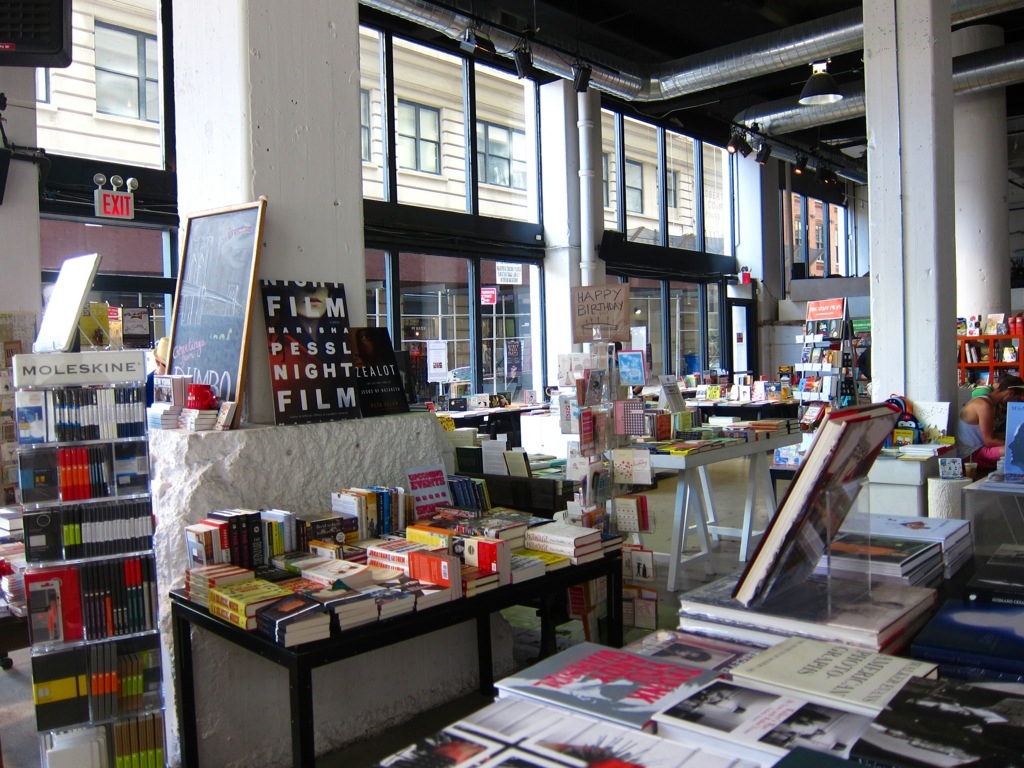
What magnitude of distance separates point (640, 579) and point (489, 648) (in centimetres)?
80

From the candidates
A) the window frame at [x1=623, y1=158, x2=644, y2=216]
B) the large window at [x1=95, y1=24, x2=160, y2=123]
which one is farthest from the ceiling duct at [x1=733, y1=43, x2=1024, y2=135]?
the large window at [x1=95, y1=24, x2=160, y2=123]

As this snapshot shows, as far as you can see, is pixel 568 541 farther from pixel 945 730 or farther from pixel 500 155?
pixel 500 155

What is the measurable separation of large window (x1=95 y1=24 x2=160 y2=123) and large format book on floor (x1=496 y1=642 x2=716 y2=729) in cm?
717

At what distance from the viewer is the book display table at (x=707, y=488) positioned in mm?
5098

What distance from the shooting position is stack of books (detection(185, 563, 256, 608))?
2570mm

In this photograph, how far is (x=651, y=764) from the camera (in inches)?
39.5

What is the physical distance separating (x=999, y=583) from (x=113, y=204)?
6808mm

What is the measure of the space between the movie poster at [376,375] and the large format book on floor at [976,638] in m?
Answer: 2.42

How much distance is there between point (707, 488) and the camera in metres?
6.42

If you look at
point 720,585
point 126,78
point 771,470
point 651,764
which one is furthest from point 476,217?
point 651,764

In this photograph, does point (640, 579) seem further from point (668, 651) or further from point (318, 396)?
point (668, 651)

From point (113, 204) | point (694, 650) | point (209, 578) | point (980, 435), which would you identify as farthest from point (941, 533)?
point (113, 204)

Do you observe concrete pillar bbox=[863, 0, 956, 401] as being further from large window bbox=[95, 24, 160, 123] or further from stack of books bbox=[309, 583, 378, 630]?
large window bbox=[95, 24, 160, 123]

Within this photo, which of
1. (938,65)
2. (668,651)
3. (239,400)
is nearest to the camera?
(668,651)
